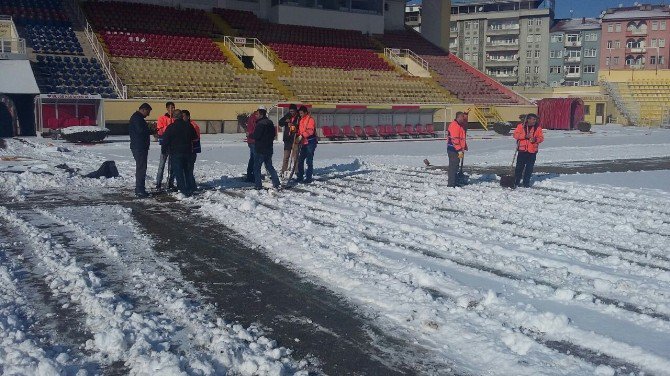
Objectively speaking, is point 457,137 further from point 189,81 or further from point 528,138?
point 189,81

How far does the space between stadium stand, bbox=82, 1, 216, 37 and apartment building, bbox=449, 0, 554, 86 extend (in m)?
58.8

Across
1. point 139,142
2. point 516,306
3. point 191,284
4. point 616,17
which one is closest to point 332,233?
point 191,284

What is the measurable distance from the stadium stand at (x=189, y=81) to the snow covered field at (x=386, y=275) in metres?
19.3

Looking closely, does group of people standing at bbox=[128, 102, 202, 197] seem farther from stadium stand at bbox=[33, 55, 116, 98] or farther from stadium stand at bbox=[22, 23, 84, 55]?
stadium stand at bbox=[22, 23, 84, 55]

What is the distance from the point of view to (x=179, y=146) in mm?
12742

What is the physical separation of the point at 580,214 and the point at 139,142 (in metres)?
8.29

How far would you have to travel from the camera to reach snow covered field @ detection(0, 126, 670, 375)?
482cm

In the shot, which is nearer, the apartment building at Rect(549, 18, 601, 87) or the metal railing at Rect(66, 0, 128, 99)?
the metal railing at Rect(66, 0, 128, 99)

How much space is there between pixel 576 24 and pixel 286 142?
86.4 meters

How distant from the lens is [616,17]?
88062 millimetres

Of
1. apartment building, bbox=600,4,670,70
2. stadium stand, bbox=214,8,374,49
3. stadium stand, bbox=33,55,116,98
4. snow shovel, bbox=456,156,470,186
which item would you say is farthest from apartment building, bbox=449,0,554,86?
snow shovel, bbox=456,156,470,186

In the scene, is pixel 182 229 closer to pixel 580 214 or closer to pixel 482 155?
pixel 580 214

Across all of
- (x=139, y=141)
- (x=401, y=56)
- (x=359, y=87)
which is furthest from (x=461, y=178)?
(x=401, y=56)

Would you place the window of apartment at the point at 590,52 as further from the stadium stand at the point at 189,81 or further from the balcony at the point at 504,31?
the stadium stand at the point at 189,81
